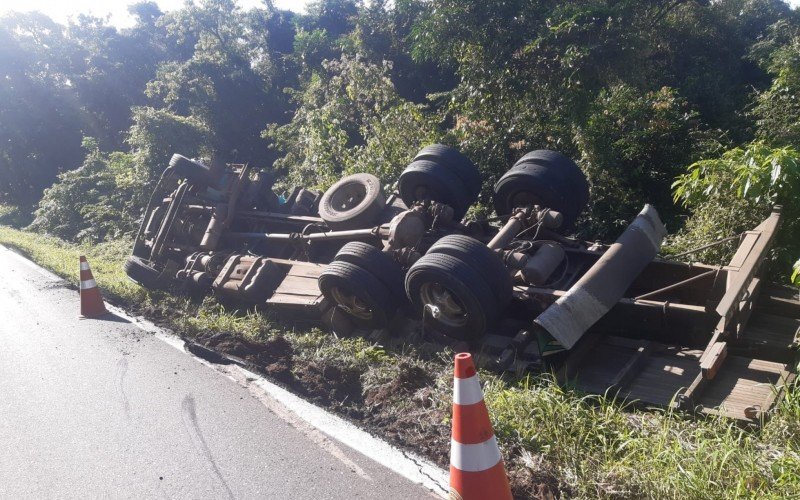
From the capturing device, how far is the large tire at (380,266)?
19.8 ft

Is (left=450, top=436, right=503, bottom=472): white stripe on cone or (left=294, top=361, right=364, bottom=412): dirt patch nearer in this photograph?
(left=450, top=436, right=503, bottom=472): white stripe on cone

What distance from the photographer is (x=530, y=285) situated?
5645mm

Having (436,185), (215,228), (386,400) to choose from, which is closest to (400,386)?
(386,400)

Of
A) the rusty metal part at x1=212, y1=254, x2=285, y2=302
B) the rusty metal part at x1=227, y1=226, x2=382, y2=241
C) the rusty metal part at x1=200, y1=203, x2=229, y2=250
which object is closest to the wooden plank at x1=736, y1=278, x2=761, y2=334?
the rusty metal part at x1=227, y1=226, x2=382, y2=241

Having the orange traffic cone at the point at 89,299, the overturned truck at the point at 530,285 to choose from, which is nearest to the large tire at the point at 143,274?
the overturned truck at the point at 530,285

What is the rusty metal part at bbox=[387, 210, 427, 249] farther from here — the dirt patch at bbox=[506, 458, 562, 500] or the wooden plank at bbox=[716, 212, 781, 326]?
the dirt patch at bbox=[506, 458, 562, 500]

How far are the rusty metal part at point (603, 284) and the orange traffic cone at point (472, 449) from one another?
1582 mm

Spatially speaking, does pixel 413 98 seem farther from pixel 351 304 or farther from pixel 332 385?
pixel 332 385

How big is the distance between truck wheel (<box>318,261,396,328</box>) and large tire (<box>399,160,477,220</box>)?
1.74 metres

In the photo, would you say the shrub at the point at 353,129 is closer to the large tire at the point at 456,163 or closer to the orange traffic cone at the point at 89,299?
the large tire at the point at 456,163

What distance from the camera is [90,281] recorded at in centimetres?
827

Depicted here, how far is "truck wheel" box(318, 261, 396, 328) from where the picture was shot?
5.93m

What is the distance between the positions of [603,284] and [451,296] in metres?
1.24

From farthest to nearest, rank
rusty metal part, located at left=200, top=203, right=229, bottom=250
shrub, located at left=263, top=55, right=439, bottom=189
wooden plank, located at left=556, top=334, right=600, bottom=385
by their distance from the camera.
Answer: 1. shrub, located at left=263, top=55, right=439, bottom=189
2. rusty metal part, located at left=200, top=203, right=229, bottom=250
3. wooden plank, located at left=556, top=334, right=600, bottom=385
